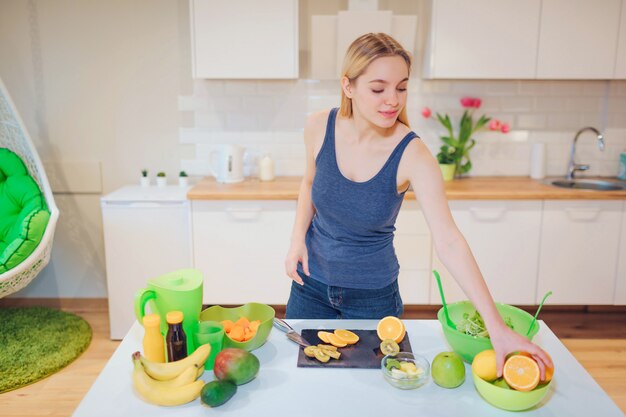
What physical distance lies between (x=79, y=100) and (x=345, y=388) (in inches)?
114

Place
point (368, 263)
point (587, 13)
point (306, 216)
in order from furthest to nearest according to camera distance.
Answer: point (587, 13)
point (306, 216)
point (368, 263)

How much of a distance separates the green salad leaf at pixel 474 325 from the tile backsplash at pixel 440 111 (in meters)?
2.30

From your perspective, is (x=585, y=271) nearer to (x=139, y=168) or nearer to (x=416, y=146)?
(x=416, y=146)

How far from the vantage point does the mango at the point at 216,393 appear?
1.09m

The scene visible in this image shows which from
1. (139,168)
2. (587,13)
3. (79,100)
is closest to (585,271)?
(587,13)

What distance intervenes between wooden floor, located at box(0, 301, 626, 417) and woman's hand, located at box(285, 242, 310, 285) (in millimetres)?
1358

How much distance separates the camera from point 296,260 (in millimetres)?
1703

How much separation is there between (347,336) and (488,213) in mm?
1899

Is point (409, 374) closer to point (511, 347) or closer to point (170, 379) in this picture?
point (511, 347)

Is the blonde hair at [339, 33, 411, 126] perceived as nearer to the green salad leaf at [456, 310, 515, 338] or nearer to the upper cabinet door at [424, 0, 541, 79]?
the green salad leaf at [456, 310, 515, 338]

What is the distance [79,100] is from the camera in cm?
343

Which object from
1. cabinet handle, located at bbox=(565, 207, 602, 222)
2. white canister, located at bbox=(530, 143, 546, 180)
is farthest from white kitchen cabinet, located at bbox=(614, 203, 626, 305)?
white canister, located at bbox=(530, 143, 546, 180)

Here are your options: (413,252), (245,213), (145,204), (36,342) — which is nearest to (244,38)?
(245,213)

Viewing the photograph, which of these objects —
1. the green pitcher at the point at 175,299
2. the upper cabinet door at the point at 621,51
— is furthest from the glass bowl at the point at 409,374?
the upper cabinet door at the point at 621,51
